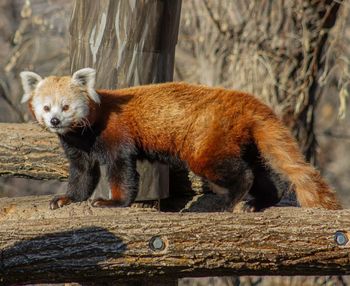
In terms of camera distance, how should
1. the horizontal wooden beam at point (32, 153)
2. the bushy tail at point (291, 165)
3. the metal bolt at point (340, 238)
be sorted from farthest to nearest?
the horizontal wooden beam at point (32, 153) < the bushy tail at point (291, 165) < the metal bolt at point (340, 238)

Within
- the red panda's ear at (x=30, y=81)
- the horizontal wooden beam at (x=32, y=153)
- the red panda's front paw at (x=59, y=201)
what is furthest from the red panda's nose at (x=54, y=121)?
the horizontal wooden beam at (x=32, y=153)

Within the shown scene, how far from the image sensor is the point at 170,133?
5.64m

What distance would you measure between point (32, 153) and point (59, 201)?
579 mm

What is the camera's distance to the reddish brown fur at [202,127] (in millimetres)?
5383

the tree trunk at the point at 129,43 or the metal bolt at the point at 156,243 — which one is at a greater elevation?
the tree trunk at the point at 129,43

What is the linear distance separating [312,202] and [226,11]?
3.22 m

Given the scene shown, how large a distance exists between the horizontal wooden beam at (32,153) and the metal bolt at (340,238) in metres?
2.26

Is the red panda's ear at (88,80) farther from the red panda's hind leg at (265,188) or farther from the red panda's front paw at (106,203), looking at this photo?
the red panda's hind leg at (265,188)

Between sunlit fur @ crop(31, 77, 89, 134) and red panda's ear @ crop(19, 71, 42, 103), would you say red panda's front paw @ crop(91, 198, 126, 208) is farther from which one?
red panda's ear @ crop(19, 71, 42, 103)

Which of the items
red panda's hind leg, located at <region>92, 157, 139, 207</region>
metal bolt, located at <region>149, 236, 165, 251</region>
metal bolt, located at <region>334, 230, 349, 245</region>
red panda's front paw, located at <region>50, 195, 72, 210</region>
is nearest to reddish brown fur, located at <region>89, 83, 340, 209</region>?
red panda's hind leg, located at <region>92, 157, 139, 207</region>

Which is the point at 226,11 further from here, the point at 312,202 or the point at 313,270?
the point at 313,270

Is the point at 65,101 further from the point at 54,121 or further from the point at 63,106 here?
the point at 54,121

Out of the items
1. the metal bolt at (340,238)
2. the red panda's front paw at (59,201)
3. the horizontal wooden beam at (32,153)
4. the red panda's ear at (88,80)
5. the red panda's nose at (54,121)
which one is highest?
the red panda's ear at (88,80)

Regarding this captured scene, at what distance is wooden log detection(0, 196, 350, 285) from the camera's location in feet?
13.6
